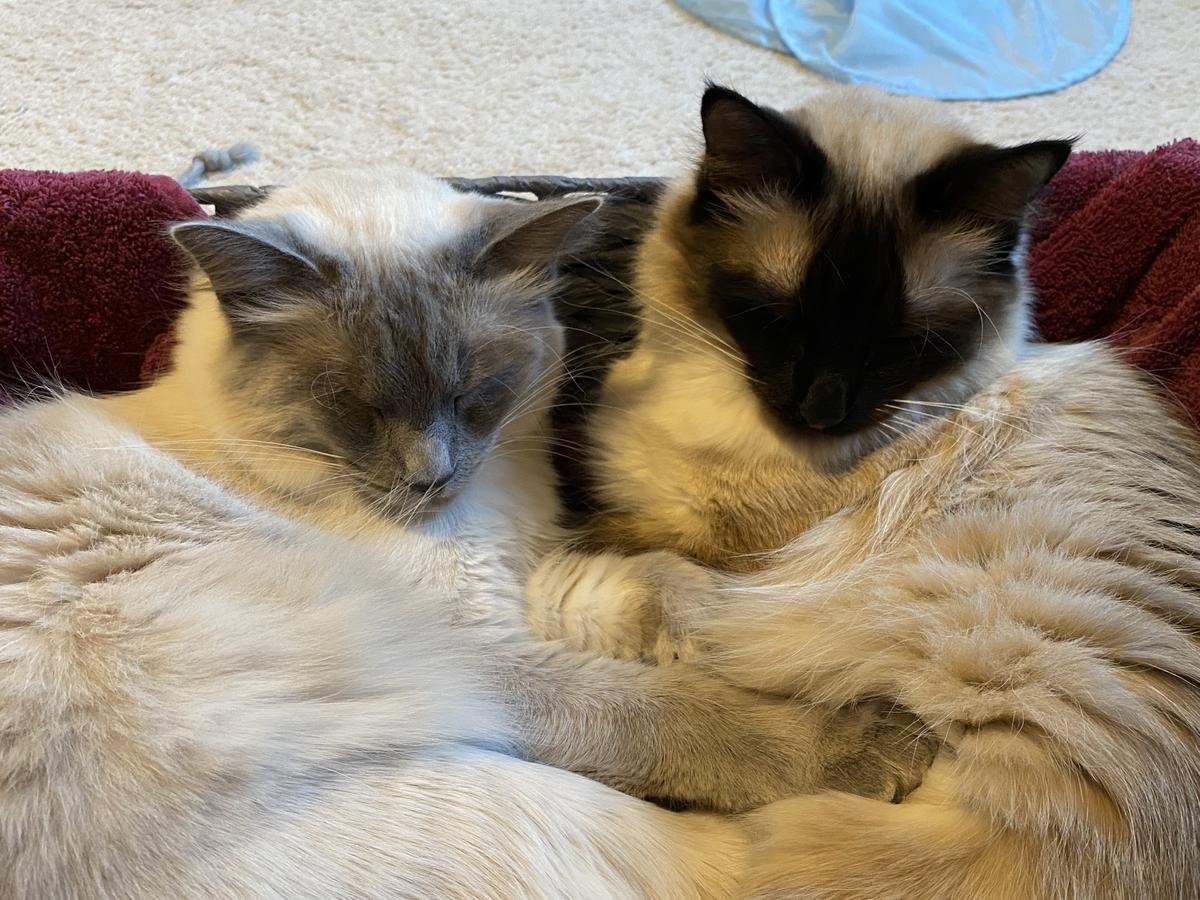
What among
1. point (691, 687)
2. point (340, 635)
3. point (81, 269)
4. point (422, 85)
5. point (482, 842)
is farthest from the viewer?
point (422, 85)

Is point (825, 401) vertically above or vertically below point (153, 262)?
above

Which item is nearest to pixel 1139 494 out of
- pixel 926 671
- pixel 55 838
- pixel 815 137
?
pixel 926 671

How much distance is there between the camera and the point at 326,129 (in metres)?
2.39

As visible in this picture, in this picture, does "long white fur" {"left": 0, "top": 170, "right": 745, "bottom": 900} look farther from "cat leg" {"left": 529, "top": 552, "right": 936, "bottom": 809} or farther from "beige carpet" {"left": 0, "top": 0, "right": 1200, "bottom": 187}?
"beige carpet" {"left": 0, "top": 0, "right": 1200, "bottom": 187}

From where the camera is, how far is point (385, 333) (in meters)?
1.14

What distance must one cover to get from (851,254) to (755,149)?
0.18 meters

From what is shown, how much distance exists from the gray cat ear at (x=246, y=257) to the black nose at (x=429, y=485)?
278 millimetres

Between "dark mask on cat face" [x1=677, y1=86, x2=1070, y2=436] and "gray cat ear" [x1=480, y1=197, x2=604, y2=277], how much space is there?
0.20 meters

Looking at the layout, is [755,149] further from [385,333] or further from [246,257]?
[246,257]

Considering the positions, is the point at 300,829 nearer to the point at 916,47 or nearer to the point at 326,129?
the point at 326,129

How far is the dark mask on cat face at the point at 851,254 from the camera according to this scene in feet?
3.68

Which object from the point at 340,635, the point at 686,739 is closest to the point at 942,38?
the point at 686,739

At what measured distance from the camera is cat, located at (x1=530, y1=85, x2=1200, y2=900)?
1005 millimetres

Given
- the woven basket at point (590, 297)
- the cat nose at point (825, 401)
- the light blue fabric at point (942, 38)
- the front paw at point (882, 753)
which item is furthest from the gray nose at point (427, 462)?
the light blue fabric at point (942, 38)
